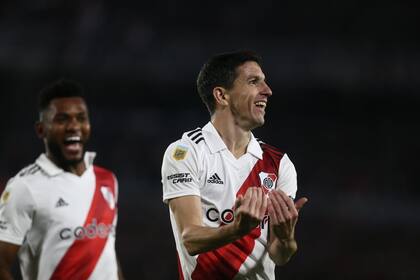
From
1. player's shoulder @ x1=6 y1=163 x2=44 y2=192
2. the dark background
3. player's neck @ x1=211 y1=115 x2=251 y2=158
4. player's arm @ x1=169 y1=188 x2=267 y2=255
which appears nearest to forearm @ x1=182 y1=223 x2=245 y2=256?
player's arm @ x1=169 y1=188 x2=267 y2=255

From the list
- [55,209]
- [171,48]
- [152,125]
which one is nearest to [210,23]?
[171,48]

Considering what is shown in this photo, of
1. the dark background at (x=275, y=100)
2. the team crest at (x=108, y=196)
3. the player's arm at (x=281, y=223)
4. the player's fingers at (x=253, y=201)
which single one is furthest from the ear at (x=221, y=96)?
the dark background at (x=275, y=100)

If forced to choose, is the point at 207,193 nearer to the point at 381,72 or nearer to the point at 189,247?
the point at 189,247

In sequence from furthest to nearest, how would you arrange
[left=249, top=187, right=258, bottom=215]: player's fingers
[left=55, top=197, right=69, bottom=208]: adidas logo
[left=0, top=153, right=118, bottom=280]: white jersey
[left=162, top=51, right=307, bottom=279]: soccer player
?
[left=55, top=197, right=69, bottom=208]: adidas logo, [left=0, top=153, right=118, bottom=280]: white jersey, [left=162, top=51, right=307, bottom=279]: soccer player, [left=249, top=187, right=258, bottom=215]: player's fingers

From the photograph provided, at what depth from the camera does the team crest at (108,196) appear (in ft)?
14.5

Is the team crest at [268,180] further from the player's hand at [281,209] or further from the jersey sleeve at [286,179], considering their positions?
the player's hand at [281,209]

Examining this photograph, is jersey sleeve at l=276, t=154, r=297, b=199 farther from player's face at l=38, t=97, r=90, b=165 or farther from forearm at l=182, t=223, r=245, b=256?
player's face at l=38, t=97, r=90, b=165

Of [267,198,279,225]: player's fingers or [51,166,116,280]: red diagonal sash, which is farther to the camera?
[51,166,116,280]: red diagonal sash

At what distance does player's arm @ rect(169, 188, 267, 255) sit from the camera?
2.78 m

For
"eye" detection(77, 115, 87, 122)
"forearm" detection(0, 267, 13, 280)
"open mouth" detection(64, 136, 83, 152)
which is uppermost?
"eye" detection(77, 115, 87, 122)

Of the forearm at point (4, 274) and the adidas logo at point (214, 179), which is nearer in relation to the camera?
the adidas logo at point (214, 179)

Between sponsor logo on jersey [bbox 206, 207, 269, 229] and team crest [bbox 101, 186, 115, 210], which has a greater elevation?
sponsor logo on jersey [bbox 206, 207, 269, 229]

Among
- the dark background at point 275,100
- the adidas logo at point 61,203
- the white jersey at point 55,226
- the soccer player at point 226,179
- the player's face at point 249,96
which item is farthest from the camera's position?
the dark background at point 275,100

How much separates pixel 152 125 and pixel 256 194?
7145 millimetres
